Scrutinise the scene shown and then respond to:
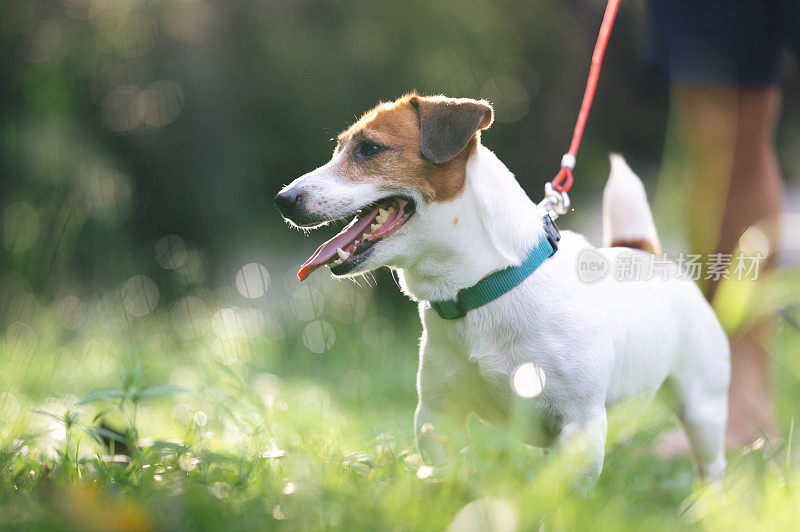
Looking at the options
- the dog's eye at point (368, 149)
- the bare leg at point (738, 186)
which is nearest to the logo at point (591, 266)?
the dog's eye at point (368, 149)

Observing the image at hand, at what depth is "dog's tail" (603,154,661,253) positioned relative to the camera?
10.1ft

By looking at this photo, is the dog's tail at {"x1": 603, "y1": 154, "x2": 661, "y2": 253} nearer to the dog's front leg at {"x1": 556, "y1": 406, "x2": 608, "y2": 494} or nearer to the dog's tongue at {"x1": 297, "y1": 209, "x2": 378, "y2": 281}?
the dog's front leg at {"x1": 556, "y1": 406, "x2": 608, "y2": 494}

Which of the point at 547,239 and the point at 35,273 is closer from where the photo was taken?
the point at 547,239

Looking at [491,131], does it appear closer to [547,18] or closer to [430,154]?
[547,18]

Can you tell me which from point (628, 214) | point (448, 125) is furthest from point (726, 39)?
point (448, 125)

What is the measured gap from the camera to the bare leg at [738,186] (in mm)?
3330

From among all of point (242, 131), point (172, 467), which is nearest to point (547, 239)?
point (172, 467)

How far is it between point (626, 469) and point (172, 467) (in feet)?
4.40

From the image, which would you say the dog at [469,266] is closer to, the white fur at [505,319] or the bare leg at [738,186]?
the white fur at [505,319]

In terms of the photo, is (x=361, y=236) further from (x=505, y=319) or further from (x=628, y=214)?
(x=628, y=214)

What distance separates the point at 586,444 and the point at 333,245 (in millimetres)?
919

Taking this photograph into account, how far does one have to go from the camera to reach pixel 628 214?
311cm

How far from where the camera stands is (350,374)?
392 cm

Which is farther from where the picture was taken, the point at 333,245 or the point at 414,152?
the point at 414,152
